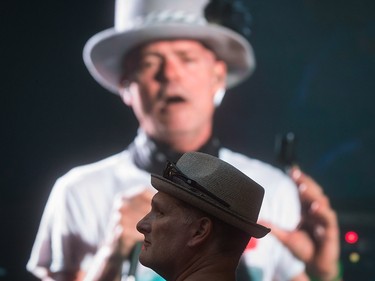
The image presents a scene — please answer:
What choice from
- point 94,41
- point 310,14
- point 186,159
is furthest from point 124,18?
point 186,159

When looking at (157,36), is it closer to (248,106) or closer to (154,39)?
(154,39)

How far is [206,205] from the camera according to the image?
1862 mm

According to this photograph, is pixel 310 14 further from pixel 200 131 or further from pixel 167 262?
pixel 167 262

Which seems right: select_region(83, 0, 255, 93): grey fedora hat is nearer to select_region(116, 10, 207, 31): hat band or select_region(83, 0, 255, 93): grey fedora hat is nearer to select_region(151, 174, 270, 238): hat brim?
select_region(116, 10, 207, 31): hat band

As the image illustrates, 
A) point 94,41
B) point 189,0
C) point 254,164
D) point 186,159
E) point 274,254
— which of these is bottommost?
point 274,254

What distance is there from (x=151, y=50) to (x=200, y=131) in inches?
27.5

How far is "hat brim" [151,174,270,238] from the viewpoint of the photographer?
6.11 ft

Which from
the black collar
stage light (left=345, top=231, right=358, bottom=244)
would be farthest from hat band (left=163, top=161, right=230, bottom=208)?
stage light (left=345, top=231, right=358, bottom=244)

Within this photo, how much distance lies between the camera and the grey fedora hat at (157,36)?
5.58m

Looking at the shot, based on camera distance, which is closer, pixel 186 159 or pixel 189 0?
pixel 186 159

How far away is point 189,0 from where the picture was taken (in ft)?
18.3

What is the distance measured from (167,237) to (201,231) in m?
0.09

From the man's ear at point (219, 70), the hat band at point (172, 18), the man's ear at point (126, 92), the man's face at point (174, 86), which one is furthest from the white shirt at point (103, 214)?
the hat band at point (172, 18)

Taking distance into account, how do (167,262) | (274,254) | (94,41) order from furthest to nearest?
(94,41) → (274,254) → (167,262)
